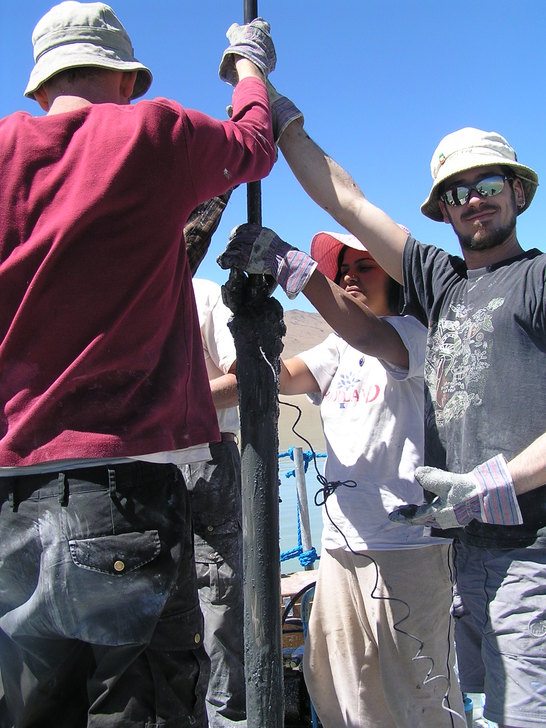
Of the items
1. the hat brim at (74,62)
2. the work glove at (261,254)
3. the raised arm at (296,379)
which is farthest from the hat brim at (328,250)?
the hat brim at (74,62)

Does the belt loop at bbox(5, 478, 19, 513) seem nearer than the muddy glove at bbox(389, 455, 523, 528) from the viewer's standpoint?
Yes

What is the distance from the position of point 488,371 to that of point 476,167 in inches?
26.3

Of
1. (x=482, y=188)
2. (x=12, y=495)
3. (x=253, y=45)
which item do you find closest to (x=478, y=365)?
(x=482, y=188)

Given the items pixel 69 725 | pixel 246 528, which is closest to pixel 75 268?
pixel 246 528

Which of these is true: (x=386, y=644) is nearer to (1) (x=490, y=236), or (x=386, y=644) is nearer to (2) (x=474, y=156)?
(1) (x=490, y=236)

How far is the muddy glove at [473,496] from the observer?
6.48 feet

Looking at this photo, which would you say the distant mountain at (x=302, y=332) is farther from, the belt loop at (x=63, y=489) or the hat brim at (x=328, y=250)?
the belt loop at (x=63, y=489)

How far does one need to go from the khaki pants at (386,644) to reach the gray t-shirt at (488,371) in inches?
20.0

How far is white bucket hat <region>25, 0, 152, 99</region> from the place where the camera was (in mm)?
1814

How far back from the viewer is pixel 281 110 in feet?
8.02

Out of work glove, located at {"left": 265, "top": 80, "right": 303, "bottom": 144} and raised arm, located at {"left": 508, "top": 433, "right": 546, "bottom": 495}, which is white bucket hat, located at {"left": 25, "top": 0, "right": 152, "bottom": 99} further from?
raised arm, located at {"left": 508, "top": 433, "right": 546, "bottom": 495}

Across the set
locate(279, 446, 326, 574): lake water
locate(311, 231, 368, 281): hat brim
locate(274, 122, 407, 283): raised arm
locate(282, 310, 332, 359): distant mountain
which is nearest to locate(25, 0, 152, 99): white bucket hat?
locate(274, 122, 407, 283): raised arm

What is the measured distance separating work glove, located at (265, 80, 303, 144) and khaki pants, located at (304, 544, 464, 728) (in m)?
1.58

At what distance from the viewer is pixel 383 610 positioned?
2609 mm
